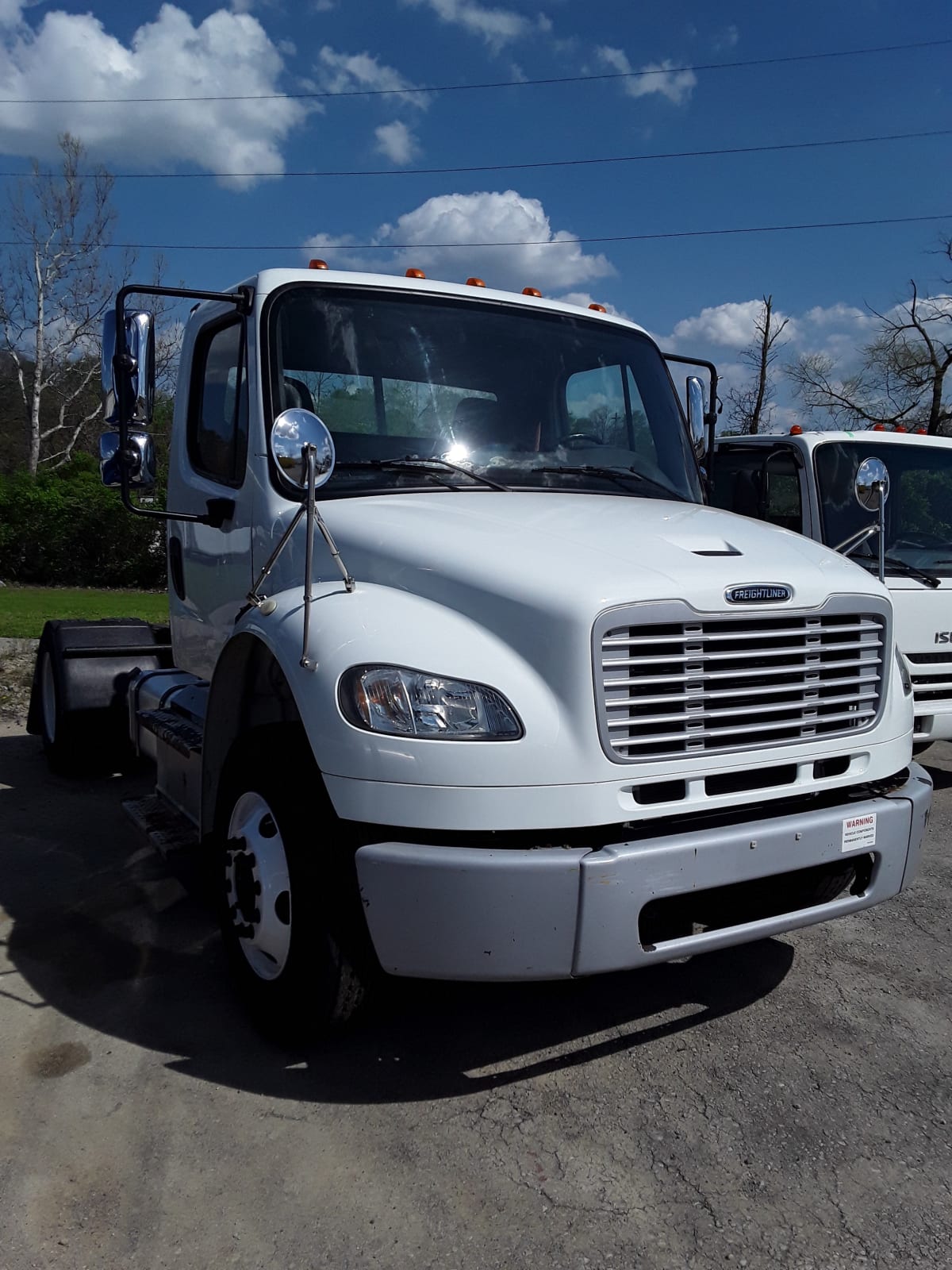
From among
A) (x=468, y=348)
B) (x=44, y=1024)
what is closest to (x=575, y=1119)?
(x=44, y=1024)

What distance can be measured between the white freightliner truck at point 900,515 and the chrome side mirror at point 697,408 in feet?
4.76

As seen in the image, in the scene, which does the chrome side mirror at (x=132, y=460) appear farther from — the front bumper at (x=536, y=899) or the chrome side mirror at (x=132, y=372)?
the front bumper at (x=536, y=899)

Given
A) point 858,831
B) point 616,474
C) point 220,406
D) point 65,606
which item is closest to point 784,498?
point 616,474

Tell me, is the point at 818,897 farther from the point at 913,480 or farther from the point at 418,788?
the point at 913,480

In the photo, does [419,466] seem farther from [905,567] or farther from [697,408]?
[905,567]

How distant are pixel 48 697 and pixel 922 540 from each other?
Answer: 18.8 ft

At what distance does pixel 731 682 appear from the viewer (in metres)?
3.04

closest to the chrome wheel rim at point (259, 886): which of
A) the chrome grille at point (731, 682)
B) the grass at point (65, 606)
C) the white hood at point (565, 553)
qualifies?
the white hood at point (565, 553)

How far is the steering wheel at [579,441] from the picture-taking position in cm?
428

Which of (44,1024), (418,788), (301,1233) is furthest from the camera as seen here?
(44,1024)

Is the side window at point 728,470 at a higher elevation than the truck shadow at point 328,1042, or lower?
higher

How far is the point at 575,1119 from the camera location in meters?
2.98

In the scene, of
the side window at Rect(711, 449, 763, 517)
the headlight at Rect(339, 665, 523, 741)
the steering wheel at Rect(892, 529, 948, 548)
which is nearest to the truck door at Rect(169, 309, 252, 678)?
the headlight at Rect(339, 665, 523, 741)

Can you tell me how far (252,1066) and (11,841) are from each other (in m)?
2.75
